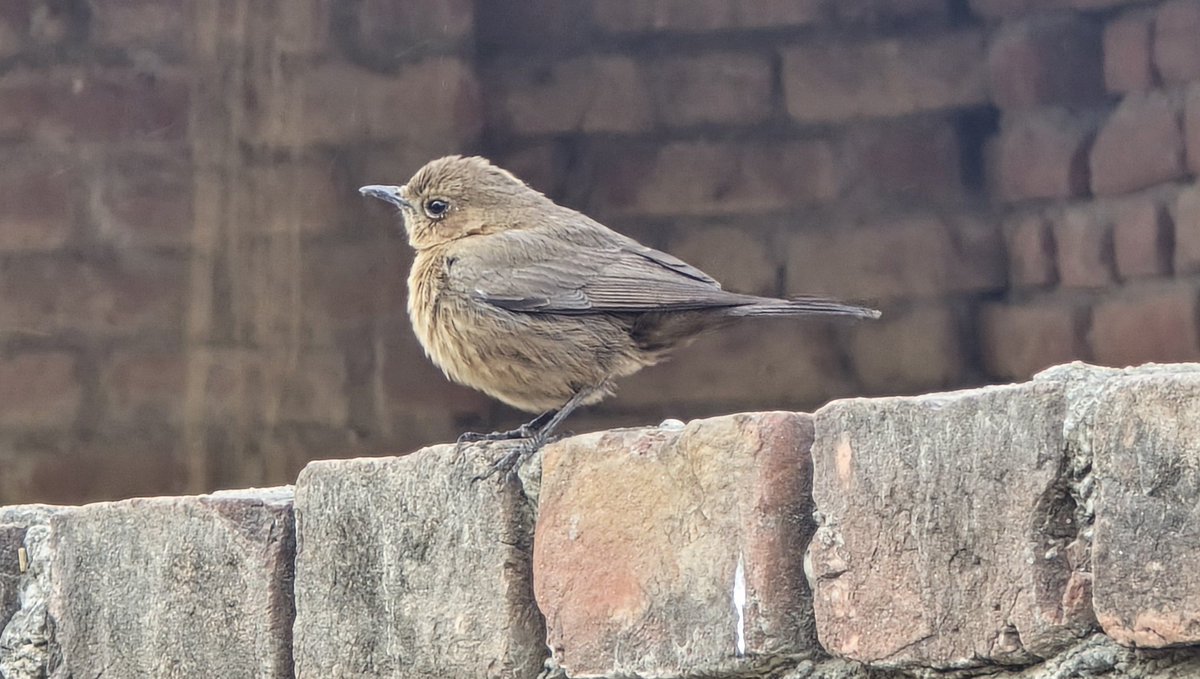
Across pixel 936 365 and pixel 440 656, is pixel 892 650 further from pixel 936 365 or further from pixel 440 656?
pixel 936 365

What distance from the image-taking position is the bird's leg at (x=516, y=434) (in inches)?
108

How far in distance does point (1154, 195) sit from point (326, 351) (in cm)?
222

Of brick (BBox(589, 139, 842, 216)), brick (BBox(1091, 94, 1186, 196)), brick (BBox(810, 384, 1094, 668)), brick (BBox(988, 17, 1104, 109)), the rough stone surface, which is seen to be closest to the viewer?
brick (BBox(810, 384, 1094, 668))

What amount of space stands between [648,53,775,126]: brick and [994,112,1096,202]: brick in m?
0.66

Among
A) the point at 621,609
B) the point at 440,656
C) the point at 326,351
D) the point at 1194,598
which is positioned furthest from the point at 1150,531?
the point at 326,351

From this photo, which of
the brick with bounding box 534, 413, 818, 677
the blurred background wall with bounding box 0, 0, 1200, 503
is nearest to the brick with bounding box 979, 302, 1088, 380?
the blurred background wall with bounding box 0, 0, 1200, 503

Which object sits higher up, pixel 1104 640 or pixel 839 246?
pixel 839 246

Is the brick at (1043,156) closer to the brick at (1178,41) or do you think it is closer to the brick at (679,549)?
the brick at (1178,41)

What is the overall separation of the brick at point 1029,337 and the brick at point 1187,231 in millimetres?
349

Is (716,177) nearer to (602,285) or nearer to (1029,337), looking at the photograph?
(1029,337)

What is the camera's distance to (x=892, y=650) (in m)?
2.01

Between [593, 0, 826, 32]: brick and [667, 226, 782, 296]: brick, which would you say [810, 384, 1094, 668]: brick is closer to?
[667, 226, 782, 296]: brick

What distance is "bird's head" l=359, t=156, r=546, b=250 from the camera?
380 centimetres

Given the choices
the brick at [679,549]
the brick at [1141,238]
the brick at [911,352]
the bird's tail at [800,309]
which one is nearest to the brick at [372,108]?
the brick at [911,352]
